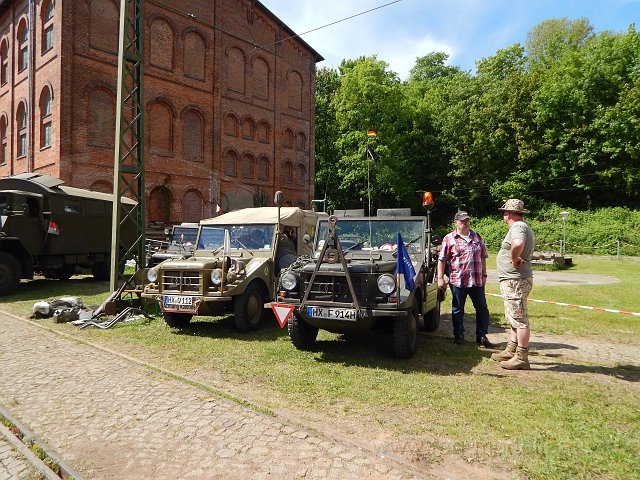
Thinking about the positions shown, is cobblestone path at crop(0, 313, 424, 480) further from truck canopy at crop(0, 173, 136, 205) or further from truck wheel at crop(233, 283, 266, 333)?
truck canopy at crop(0, 173, 136, 205)

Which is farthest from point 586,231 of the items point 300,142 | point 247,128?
point 247,128

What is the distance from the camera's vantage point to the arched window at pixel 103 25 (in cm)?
2380

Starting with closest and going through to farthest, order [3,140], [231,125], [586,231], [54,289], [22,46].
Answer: [54,289], [22,46], [3,140], [231,125], [586,231]

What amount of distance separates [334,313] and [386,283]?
72 centimetres

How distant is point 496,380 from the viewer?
5.10m

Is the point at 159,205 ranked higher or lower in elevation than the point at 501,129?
lower

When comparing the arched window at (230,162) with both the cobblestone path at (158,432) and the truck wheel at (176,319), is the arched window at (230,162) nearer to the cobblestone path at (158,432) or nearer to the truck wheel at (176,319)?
the truck wheel at (176,319)

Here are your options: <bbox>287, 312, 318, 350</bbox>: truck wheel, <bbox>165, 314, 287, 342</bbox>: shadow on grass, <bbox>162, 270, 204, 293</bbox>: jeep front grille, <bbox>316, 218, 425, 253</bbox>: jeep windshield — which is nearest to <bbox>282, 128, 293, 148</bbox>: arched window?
<bbox>165, 314, 287, 342</bbox>: shadow on grass

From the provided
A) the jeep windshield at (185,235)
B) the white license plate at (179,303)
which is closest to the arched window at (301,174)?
the jeep windshield at (185,235)

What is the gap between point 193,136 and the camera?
2875 centimetres

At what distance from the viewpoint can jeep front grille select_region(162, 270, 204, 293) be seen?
7348 mm

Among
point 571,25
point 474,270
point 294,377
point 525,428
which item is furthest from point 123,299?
point 571,25

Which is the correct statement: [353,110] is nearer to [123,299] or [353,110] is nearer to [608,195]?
[608,195]

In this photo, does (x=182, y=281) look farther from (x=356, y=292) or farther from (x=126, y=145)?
(x=126, y=145)
